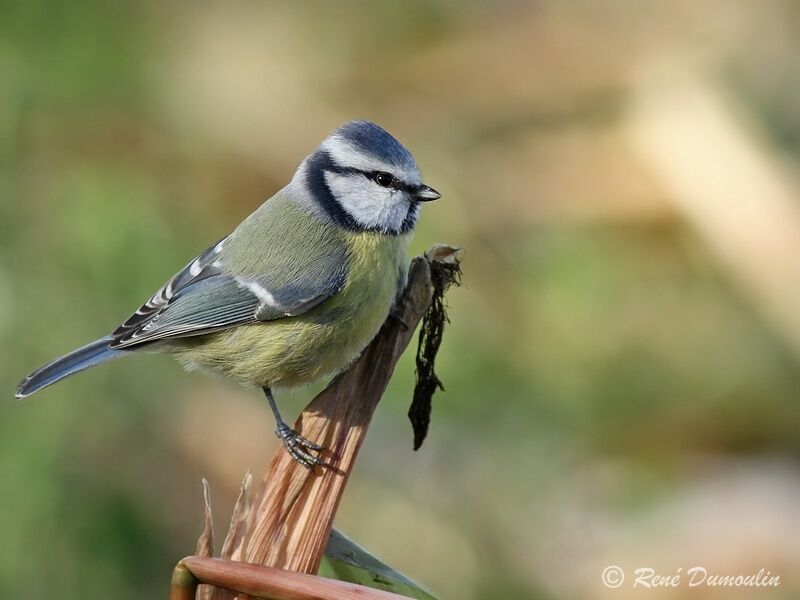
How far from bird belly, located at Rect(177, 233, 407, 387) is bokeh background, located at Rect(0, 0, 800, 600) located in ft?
2.50

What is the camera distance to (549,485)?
106 inches

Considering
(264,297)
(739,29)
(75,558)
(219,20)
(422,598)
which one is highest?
(739,29)

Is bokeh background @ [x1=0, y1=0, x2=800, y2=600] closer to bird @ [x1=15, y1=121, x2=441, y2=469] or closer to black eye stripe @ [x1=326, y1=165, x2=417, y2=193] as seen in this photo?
bird @ [x1=15, y1=121, x2=441, y2=469]

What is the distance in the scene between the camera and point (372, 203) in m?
1.94

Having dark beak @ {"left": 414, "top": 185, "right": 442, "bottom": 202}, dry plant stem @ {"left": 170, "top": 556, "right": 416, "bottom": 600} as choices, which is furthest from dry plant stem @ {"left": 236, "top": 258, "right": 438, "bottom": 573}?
dark beak @ {"left": 414, "top": 185, "right": 442, "bottom": 202}

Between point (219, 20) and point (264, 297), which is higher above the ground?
point (219, 20)

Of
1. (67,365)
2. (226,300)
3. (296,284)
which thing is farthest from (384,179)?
(67,365)

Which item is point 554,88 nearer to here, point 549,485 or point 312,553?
point 549,485

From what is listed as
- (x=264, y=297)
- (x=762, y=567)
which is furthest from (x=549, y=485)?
Result: (x=264, y=297)

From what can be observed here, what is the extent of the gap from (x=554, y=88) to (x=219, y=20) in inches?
47.7

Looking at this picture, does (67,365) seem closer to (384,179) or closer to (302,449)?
(384,179)

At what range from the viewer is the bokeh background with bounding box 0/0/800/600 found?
2.54m

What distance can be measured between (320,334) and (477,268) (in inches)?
54.2
